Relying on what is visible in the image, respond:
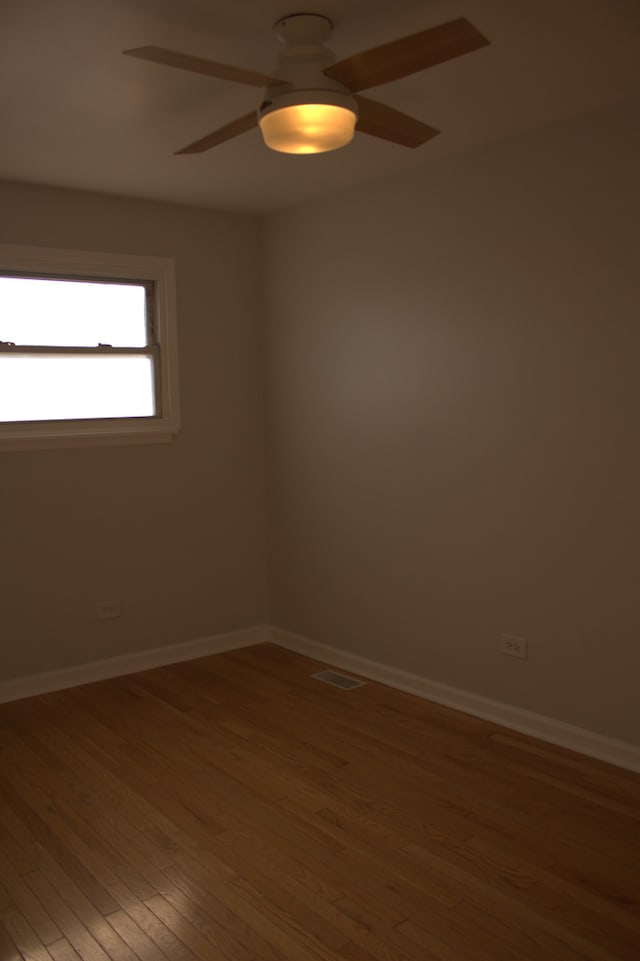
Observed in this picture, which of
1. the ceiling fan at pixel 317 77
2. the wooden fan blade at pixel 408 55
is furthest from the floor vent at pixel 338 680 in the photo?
the wooden fan blade at pixel 408 55

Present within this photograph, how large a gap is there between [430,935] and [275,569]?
2.98 metres

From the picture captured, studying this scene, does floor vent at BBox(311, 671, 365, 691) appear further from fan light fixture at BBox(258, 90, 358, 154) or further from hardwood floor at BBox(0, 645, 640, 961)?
fan light fixture at BBox(258, 90, 358, 154)

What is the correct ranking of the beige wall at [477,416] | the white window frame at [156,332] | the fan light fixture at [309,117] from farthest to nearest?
the white window frame at [156,332]
the beige wall at [477,416]
the fan light fixture at [309,117]

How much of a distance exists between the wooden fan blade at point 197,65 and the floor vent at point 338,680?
3.01 metres

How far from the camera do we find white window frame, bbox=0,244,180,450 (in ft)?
13.5

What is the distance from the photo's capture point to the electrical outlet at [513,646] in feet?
11.9

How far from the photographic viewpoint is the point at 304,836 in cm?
283

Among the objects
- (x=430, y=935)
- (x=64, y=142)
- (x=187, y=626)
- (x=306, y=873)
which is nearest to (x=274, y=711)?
(x=187, y=626)

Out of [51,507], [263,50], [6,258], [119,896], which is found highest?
[263,50]

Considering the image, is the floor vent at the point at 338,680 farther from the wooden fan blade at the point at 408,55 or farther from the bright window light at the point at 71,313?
the wooden fan blade at the point at 408,55

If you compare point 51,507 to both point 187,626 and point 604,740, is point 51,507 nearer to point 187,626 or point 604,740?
point 187,626

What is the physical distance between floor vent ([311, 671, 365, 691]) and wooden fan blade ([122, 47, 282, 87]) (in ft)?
9.87

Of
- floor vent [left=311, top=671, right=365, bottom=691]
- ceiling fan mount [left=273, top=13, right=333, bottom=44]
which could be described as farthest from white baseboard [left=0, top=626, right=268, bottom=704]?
ceiling fan mount [left=273, top=13, right=333, bottom=44]

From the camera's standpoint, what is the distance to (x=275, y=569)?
16.8 feet
